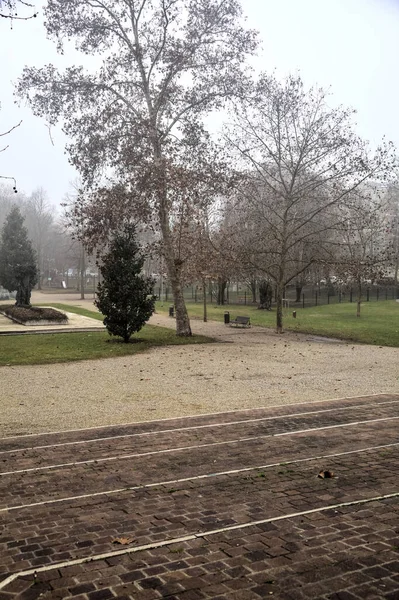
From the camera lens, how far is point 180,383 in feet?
41.6

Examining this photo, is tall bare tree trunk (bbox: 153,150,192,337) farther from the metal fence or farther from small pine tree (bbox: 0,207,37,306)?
small pine tree (bbox: 0,207,37,306)

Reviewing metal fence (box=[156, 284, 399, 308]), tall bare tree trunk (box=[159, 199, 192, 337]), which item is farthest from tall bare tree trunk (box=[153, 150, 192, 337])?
metal fence (box=[156, 284, 399, 308])

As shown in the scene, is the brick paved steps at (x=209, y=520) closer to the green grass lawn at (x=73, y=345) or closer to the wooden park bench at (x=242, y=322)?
the green grass lawn at (x=73, y=345)

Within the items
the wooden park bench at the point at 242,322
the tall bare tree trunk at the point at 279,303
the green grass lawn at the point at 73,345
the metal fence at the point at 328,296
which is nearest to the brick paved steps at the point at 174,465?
→ the green grass lawn at the point at 73,345

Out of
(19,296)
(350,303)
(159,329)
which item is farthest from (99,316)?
(350,303)

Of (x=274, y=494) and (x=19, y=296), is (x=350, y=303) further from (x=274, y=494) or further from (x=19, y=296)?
(x=274, y=494)

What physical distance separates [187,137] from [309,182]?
227 inches

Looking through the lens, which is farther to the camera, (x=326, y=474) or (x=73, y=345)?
(x=73, y=345)

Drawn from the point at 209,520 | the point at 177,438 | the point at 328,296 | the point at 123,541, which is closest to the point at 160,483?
the point at 209,520

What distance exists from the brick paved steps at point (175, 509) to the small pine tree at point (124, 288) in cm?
1418

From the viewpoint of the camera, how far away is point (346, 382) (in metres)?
12.9

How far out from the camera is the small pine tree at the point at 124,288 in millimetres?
20219

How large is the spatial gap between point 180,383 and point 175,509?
7.29 m

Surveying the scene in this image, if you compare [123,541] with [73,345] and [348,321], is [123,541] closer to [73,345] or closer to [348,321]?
[73,345]
